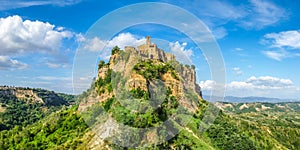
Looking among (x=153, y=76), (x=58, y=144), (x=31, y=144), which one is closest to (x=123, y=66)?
(x=153, y=76)

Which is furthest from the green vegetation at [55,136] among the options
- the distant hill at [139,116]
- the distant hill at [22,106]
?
the distant hill at [22,106]

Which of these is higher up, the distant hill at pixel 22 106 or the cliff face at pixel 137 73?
the cliff face at pixel 137 73

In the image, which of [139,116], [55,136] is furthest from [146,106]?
[55,136]

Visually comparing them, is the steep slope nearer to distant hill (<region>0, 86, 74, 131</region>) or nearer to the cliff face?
the cliff face

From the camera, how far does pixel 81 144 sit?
137 feet

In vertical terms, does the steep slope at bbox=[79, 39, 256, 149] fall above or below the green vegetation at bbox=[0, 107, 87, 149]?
above

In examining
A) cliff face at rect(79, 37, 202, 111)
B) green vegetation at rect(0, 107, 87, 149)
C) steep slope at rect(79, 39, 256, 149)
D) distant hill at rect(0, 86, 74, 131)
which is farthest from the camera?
distant hill at rect(0, 86, 74, 131)

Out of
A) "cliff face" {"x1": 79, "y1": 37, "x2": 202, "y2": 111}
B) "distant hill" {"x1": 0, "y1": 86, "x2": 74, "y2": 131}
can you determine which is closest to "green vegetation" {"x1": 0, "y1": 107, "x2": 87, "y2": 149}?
"cliff face" {"x1": 79, "y1": 37, "x2": 202, "y2": 111}

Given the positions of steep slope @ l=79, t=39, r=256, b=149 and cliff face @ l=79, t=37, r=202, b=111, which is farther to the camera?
cliff face @ l=79, t=37, r=202, b=111

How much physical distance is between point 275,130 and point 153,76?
65035 millimetres

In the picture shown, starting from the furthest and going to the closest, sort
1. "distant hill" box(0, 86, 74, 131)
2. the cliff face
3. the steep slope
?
"distant hill" box(0, 86, 74, 131)
the cliff face
the steep slope

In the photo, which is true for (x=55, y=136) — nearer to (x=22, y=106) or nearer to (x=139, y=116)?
(x=139, y=116)

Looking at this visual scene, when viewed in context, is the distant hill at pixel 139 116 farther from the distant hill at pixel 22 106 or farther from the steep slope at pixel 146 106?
the distant hill at pixel 22 106

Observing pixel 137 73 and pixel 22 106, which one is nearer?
pixel 137 73
